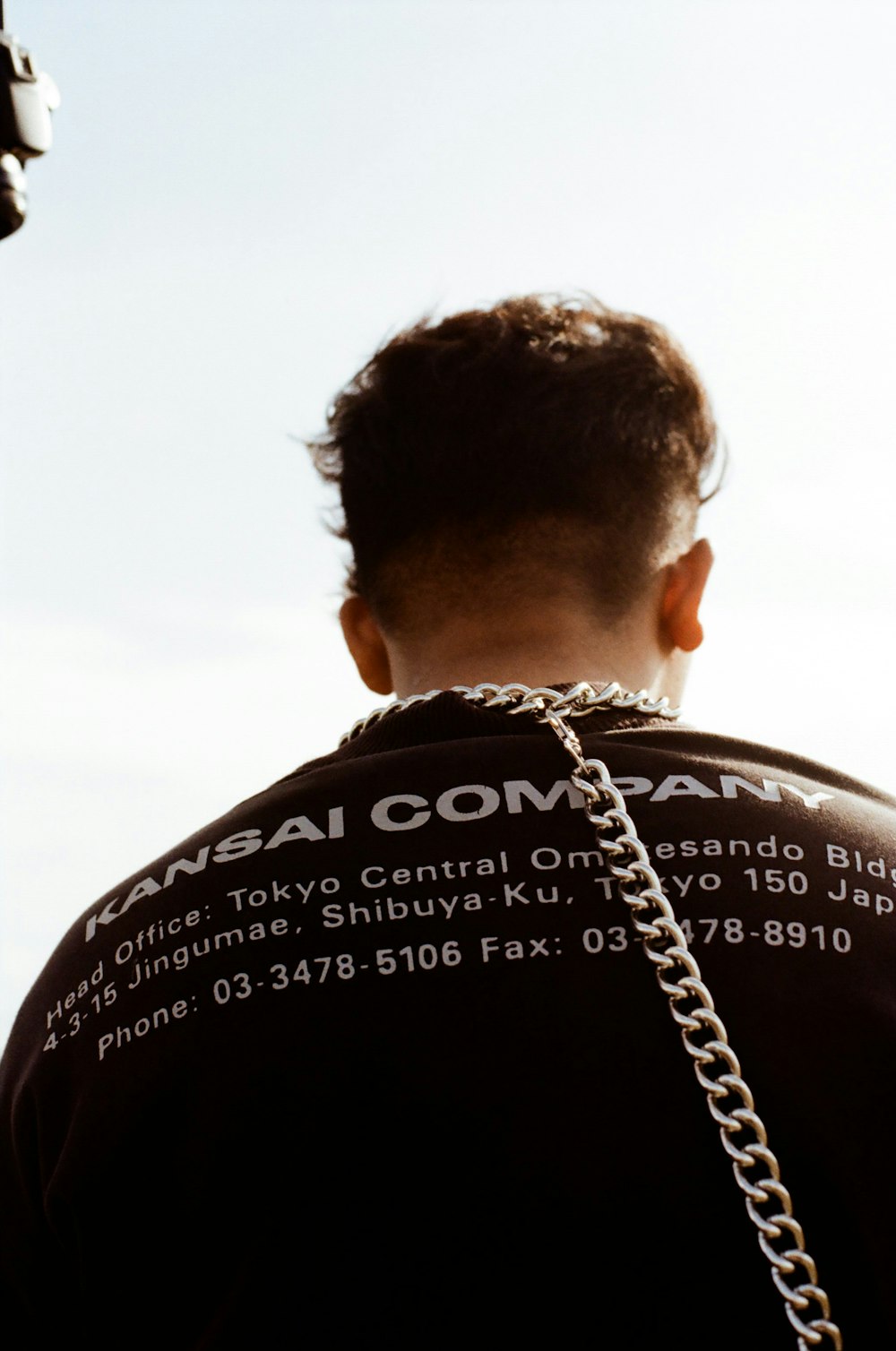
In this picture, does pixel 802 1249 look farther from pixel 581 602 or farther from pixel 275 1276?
pixel 581 602

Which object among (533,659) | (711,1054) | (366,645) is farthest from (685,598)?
(711,1054)

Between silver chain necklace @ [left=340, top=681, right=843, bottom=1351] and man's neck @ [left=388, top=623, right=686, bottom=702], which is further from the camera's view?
man's neck @ [left=388, top=623, right=686, bottom=702]

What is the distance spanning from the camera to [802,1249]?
5.40 ft

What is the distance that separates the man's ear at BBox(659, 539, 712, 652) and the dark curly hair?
0.06 meters

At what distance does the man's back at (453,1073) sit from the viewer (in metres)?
1.67

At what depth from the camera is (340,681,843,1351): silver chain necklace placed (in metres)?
1.63

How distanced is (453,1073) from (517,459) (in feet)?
3.82

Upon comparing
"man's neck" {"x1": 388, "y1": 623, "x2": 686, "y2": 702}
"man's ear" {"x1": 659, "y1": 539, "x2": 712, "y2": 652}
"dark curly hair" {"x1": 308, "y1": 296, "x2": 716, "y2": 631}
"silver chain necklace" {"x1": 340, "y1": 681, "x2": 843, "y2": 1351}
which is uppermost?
"dark curly hair" {"x1": 308, "y1": 296, "x2": 716, "y2": 631}

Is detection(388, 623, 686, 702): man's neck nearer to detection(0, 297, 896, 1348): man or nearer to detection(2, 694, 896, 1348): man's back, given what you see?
detection(0, 297, 896, 1348): man

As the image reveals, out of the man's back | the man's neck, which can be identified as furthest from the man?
the man's neck

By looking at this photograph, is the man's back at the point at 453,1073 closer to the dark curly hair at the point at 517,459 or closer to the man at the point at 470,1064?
the man at the point at 470,1064

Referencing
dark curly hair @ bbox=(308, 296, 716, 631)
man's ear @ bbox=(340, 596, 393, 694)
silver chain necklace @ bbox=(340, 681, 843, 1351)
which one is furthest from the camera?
man's ear @ bbox=(340, 596, 393, 694)

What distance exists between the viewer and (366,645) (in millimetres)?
2760

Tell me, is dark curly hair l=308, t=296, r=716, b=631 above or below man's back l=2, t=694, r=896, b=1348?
above
